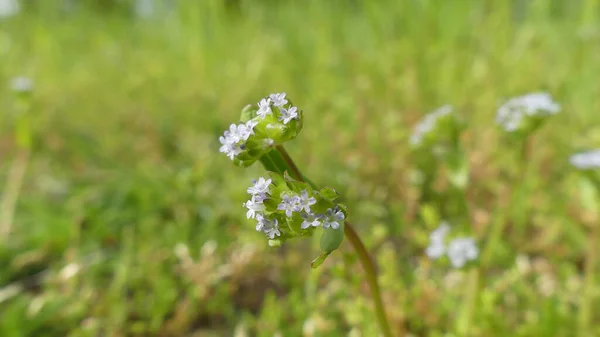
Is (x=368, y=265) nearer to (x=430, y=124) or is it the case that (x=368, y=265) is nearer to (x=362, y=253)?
(x=362, y=253)

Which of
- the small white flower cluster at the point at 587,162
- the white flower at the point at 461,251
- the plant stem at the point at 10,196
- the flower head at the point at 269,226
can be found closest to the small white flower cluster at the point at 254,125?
the flower head at the point at 269,226

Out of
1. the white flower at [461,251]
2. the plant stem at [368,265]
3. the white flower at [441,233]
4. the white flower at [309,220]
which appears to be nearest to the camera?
the white flower at [309,220]

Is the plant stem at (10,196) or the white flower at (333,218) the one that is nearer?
the white flower at (333,218)

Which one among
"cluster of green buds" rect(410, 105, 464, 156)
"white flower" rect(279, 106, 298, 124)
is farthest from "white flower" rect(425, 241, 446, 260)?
"white flower" rect(279, 106, 298, 124)

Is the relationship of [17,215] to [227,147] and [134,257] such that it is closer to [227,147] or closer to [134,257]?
[134,257]

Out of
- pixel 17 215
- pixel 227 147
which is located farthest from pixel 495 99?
pixel 17 215

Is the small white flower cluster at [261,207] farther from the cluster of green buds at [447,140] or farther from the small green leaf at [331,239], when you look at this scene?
the cluster of green buds at [447,140]

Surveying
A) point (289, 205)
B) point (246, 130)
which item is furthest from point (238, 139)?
point (289, 205)
